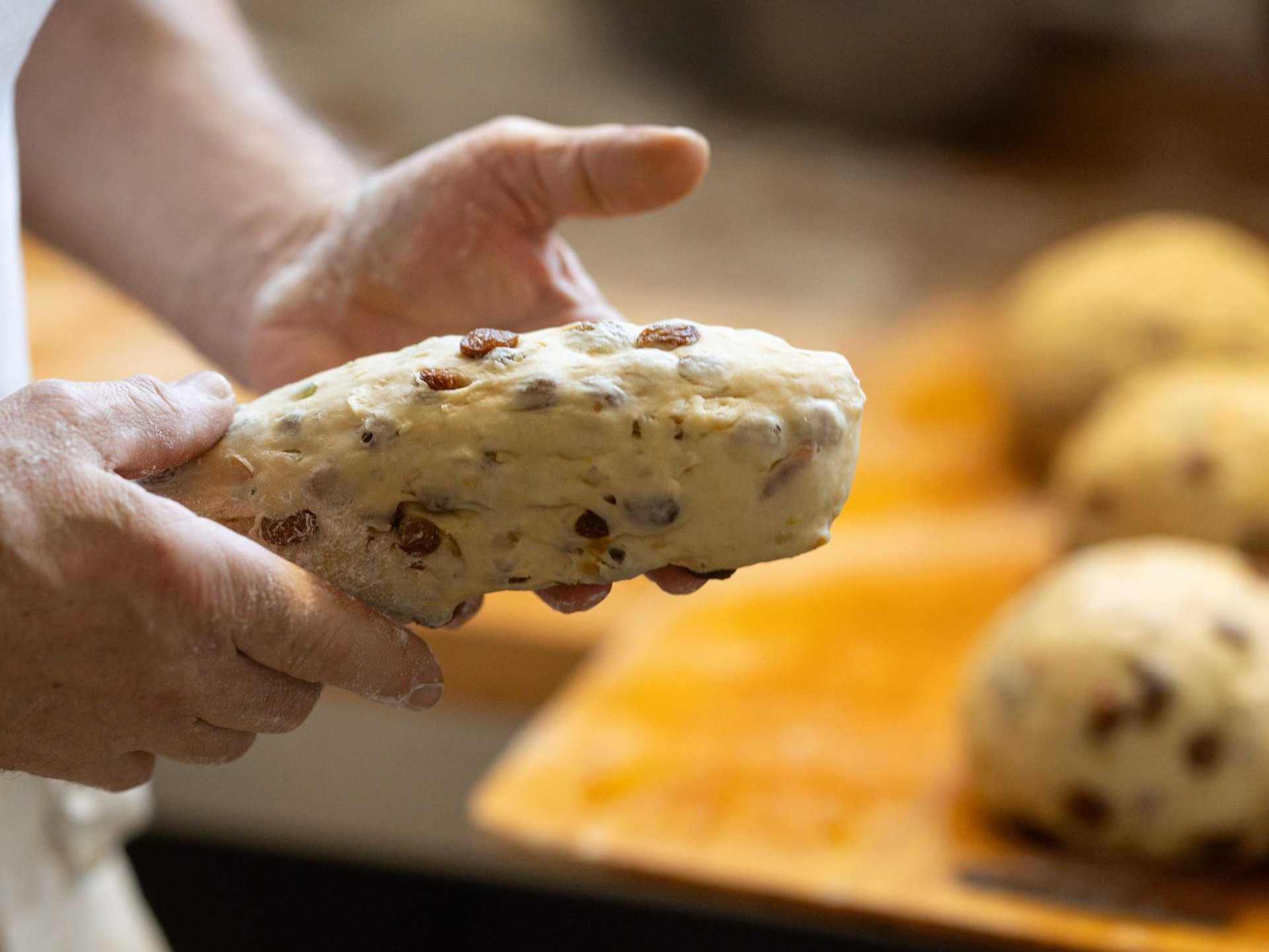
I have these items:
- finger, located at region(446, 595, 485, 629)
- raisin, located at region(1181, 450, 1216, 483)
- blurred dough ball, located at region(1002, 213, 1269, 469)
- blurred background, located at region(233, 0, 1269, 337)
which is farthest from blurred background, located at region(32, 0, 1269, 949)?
finger, located at region(446, 595, 485, 629)

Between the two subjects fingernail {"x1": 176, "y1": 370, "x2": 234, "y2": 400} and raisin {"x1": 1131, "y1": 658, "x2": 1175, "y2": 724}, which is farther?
raisin {"x1": 1131, "y1": 658, "x2": 1175, "y2": 724}

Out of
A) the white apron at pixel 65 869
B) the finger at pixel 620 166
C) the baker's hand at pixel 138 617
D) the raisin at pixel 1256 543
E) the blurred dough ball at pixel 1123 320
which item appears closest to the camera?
the baker's hand at pixel 138 617

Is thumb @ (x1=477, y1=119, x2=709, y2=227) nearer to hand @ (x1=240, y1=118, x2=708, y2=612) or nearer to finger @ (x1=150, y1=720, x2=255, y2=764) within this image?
hand @ (x1=240, y1=118, x2=708, y2=612)

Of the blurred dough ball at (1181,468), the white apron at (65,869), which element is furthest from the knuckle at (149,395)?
the blurred dough ball at (1181,468)

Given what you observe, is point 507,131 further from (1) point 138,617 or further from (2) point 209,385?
(1) point 138,617

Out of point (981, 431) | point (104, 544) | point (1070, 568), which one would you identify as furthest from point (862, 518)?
point (104, 544)

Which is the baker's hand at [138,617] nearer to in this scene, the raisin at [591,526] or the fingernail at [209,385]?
the fingernail at [209,385]
